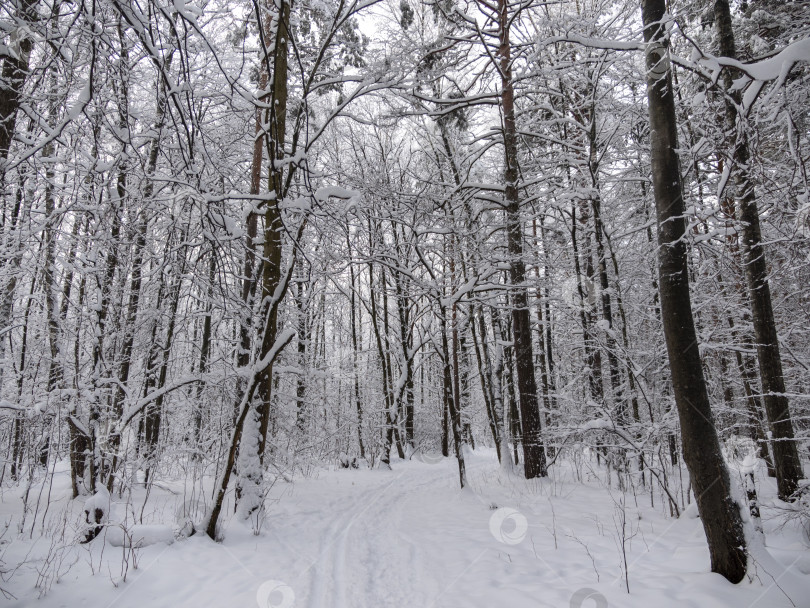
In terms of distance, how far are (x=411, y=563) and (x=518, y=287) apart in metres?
5.77

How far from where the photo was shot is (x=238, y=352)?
7816 millimetres

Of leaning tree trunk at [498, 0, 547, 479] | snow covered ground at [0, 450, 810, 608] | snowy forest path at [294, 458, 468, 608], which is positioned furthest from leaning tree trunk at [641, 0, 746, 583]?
leaning tree trunk at [498, 0, 547, 479]

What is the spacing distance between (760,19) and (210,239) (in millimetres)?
11307

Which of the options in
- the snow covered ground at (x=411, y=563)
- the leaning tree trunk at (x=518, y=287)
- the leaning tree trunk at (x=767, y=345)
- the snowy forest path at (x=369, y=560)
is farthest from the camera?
the leaning tree trunk at (x=518, y=287)

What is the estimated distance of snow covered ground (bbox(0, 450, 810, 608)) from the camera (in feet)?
11.8

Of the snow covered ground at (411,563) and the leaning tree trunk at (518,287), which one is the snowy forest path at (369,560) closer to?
the snow covered ground at (411,563)

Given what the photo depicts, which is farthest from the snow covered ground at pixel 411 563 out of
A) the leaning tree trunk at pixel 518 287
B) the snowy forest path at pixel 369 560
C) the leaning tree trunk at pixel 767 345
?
the leaning tree trunk at pixel 518 287

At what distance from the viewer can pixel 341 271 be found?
788 centimetres

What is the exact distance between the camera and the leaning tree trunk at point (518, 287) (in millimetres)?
8969

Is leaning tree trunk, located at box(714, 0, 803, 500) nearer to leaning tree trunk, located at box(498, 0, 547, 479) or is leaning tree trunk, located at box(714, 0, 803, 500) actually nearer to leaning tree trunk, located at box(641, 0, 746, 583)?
leaning tree trunk, located at box(641, 0, 746, 583)

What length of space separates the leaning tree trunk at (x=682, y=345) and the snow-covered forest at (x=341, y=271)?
25 mm

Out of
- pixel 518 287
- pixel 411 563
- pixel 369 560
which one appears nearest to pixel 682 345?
pixel 411 563

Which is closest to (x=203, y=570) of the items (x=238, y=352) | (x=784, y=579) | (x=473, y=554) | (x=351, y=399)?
(x=473, y=554)

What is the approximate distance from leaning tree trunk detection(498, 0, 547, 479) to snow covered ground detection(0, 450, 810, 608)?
1.79 meters
